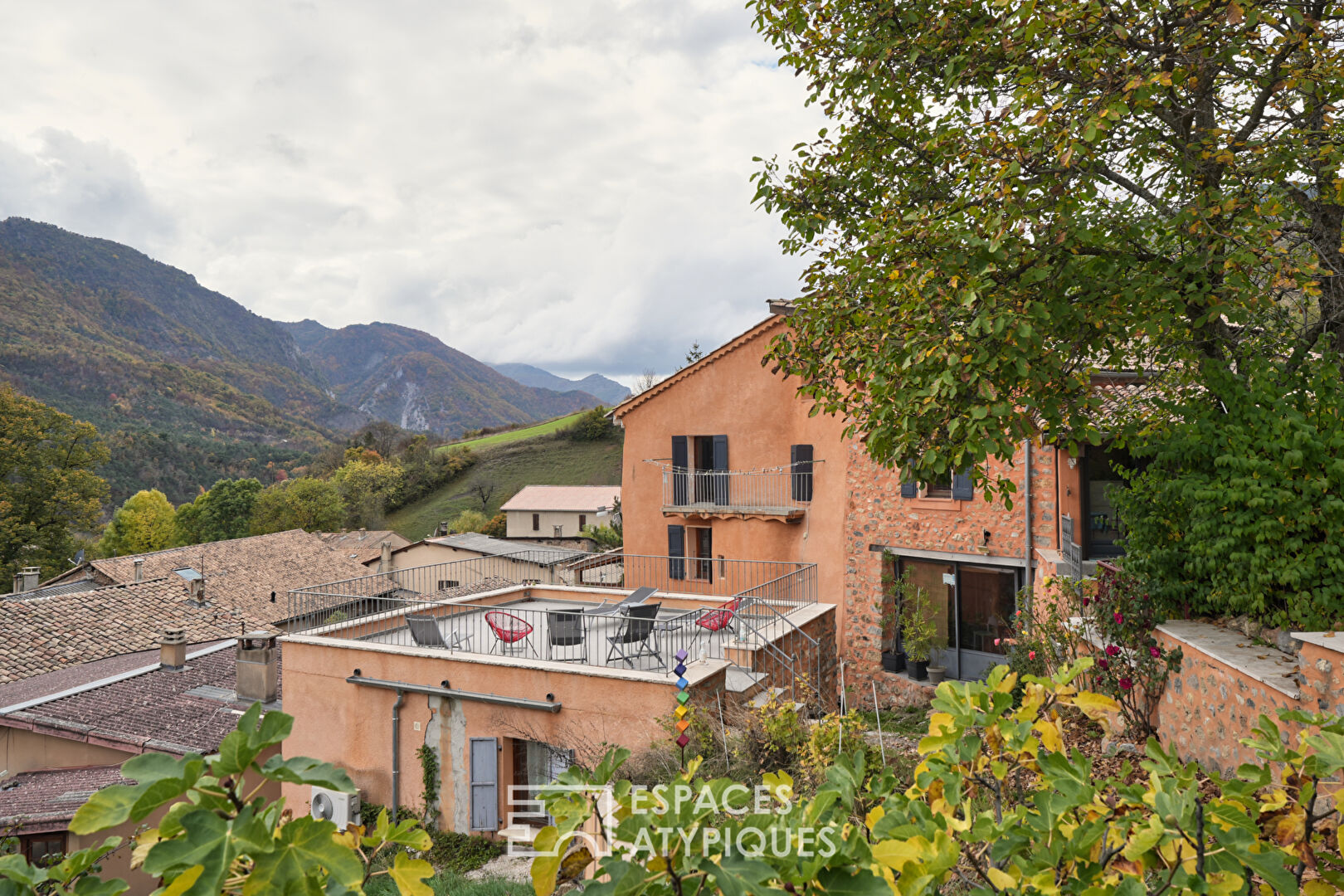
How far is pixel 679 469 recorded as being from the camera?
1948 cm

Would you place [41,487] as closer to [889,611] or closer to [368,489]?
[368,489]

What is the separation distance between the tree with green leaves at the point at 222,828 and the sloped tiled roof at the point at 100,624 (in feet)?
79.8

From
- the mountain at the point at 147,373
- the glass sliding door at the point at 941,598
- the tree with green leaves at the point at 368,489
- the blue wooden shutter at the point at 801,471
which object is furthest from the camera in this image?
the mountain at the point at 147,373

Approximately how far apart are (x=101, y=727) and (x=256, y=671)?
9.18ft


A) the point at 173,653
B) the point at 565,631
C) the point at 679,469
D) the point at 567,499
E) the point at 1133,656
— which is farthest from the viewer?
the point at 567,499

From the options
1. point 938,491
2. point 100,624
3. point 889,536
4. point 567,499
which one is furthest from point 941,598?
point 567,499

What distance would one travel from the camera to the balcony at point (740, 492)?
57.0 ft

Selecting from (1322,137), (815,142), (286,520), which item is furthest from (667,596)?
(286,520)

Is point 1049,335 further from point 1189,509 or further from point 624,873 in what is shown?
point 624,873

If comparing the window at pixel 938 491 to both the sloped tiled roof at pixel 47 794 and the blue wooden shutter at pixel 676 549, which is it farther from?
the sloped tiled roof at pixel 47 794

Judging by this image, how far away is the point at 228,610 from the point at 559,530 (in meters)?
27.7

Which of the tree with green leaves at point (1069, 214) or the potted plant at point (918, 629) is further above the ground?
the tree with green leaves at point (1069, 214)

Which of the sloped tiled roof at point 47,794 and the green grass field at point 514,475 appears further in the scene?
the green grass field at point 514,475

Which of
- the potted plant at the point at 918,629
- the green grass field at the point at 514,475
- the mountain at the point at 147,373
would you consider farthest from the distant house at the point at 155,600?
the mountain at the point at 147,373
